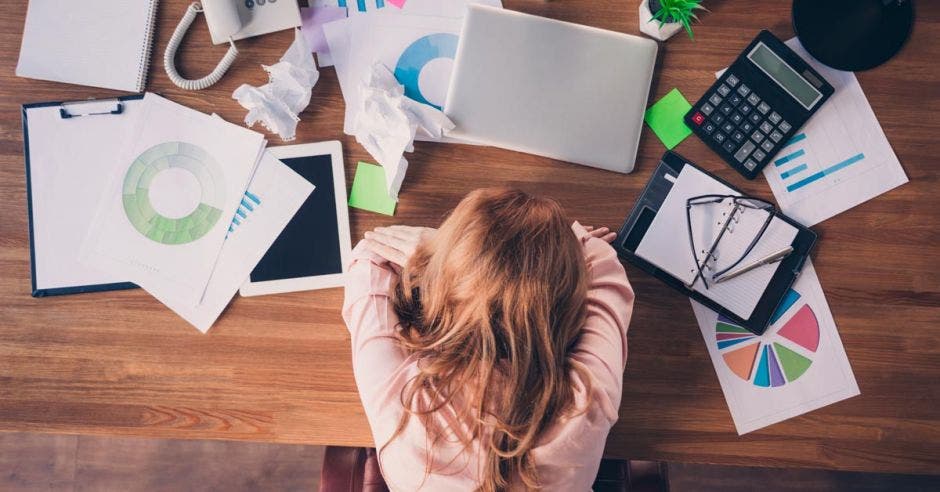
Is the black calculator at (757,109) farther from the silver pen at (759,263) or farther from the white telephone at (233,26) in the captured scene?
the white telephone at (233,26)

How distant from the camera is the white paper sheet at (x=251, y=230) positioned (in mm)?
1026

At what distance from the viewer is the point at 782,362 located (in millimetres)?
1039

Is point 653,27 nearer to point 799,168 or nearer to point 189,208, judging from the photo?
point 799,168


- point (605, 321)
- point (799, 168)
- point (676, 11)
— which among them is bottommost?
point (605, 321)

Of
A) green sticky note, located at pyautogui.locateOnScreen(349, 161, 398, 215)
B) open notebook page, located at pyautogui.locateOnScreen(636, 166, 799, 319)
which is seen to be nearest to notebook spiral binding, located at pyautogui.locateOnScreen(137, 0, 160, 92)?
green sticky note, located at pyautogui.locateOnScreen(349, 161, 398, 215)

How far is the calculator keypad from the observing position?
1.05m

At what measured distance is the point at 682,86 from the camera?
42.3 inches

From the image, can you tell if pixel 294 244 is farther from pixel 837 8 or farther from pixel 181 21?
pixel 837 8

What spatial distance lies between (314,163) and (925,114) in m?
1.05

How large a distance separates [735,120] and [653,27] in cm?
21

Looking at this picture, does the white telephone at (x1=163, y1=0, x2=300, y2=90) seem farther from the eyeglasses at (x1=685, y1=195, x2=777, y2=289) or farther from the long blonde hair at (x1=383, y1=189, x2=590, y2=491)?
the eyeglasses at (x1=685, y1=195, x2=777, y2=289)

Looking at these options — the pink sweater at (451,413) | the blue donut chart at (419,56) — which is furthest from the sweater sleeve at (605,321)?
the blue donut chart at (419,56)

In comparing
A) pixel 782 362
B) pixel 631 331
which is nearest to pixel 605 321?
pixel 631 331

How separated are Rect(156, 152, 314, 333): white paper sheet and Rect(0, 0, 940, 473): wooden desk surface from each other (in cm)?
3
